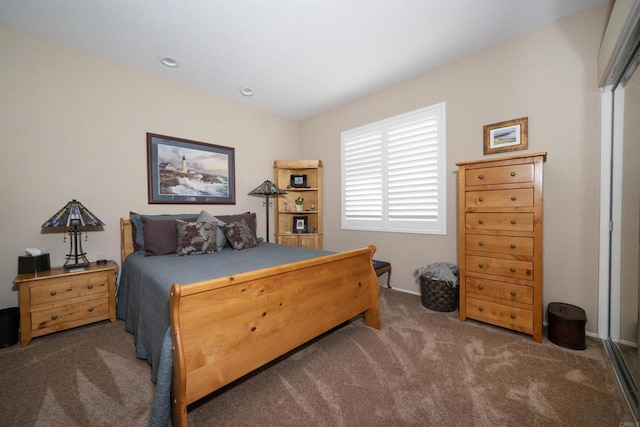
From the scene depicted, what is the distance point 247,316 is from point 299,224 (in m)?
2.80

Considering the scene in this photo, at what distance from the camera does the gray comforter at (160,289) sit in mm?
1170

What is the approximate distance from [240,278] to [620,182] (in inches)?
114

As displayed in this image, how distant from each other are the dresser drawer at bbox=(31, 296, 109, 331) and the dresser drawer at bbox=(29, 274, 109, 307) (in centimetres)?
7

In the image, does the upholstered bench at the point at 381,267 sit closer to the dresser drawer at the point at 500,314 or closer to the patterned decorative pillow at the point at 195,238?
the dresser drawer at the point at 500,314

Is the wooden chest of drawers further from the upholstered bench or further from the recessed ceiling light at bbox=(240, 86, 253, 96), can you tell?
the recessed ceiling light at bbox=(240, 86, 253, 96)

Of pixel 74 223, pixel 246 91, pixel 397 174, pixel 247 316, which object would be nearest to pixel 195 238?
pixel 74 223

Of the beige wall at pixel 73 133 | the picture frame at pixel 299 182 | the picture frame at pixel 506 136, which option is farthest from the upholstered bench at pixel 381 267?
the beige wall at pixel 73 133

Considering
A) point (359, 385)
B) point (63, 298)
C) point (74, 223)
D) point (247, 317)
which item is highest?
point (74, 223)

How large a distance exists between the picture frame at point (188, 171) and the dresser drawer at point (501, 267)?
10.4ft

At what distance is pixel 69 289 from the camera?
219 cm

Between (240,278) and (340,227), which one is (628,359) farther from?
(340,227)

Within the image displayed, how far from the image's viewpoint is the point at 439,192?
2.92 meters

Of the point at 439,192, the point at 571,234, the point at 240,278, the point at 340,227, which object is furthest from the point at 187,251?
the point at 571,234

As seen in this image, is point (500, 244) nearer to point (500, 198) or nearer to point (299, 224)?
point (500, 198)
